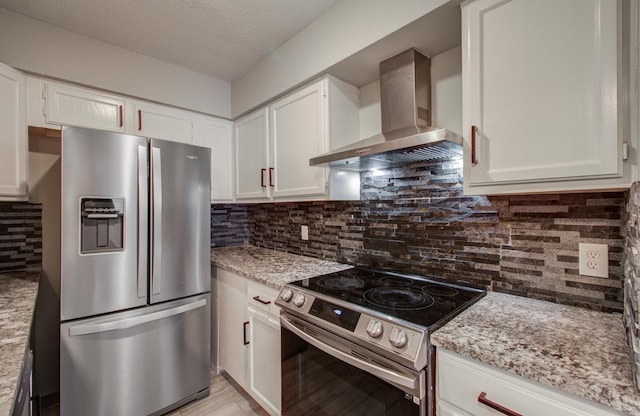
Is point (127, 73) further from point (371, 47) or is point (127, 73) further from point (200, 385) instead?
point (200, 385)

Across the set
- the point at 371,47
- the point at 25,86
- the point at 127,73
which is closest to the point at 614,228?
the point at 371,47

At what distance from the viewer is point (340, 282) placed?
1.53 metres

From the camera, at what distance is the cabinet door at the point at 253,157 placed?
224cm

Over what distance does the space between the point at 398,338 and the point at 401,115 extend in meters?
1.10

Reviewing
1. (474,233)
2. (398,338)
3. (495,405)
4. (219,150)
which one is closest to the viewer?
(495,405)

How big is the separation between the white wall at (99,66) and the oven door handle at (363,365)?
6.55ft

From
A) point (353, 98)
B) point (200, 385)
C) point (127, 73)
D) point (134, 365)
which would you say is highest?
point (127, 73)

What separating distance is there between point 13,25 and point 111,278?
1.58 metres

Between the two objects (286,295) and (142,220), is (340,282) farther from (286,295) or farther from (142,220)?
(142,220)

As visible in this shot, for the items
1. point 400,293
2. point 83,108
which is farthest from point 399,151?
point 83,108

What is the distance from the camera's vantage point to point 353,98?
1.92 metres

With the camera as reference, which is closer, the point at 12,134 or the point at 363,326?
the point at 363,326

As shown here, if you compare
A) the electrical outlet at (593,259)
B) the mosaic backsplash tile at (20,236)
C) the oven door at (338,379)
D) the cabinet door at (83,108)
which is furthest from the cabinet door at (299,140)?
the mosaic backsplash tile at (20,236)

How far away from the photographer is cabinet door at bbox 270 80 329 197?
1.79m
